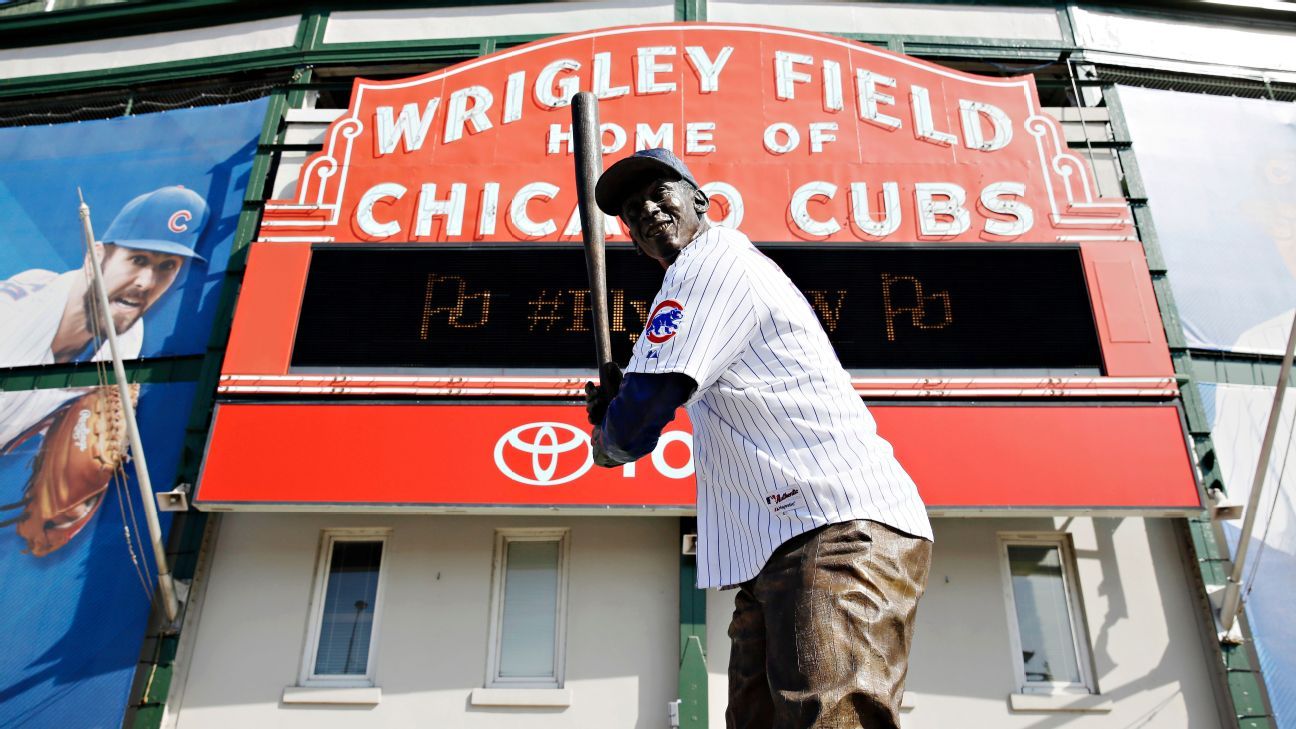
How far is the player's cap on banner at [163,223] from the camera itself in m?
8.73

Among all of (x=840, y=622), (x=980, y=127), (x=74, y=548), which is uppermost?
(x=980, y=127)

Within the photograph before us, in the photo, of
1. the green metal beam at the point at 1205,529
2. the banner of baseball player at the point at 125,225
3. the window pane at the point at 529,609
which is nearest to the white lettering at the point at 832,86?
the green metal beam at the point at 1205,529

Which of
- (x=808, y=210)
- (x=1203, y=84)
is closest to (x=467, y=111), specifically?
(x=808, y=210)

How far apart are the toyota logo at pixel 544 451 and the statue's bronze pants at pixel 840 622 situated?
4.88 m

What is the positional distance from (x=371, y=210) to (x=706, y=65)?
3.22 m

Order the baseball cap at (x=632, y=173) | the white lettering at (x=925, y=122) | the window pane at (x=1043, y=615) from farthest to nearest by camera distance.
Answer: the white lettering at (x=925, y=122), the window pane at (x=1043, y=615), the baseball cap at (x=632, y=173)

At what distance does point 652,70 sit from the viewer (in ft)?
27.9

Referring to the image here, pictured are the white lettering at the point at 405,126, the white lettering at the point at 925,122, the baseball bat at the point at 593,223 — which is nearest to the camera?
the baseball bat at the point at 593,223

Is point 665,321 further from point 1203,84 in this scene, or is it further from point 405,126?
point 1203,84

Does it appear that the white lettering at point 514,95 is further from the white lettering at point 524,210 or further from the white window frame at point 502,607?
the white window frame at point 502,607

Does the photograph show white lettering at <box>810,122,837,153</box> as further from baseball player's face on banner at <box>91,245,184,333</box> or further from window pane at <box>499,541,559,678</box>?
baseball player's face on banner at <box>91,245,184,333</box>

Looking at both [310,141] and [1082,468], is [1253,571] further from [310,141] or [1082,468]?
[310,141]

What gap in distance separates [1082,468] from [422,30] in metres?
7.70

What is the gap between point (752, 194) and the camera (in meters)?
7.58
